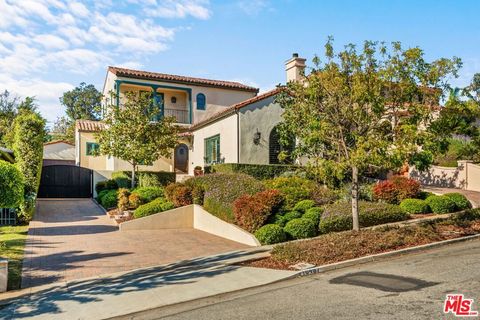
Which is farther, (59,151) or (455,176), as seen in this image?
(59,151)

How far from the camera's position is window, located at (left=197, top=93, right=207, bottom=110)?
30234mm

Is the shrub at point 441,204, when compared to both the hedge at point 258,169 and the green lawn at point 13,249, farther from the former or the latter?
the green lawn at point 13,249

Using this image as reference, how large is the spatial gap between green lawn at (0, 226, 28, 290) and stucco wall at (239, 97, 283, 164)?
10073 mm

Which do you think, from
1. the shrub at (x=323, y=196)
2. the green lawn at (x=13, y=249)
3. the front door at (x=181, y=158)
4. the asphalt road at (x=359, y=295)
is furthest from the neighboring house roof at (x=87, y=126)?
the asphalt road at (x=359, y=295)

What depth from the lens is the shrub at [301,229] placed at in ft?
38.8

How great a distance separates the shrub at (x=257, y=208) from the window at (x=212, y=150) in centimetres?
931

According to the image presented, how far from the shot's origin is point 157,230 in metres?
15.6

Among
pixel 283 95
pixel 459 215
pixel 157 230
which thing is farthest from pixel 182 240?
pixel 459 215

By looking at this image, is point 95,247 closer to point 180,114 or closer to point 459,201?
point 459,201

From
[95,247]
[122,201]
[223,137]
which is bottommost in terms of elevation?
[95,247]

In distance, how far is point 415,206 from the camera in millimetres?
13977

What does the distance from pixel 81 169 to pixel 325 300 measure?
72.9 ft

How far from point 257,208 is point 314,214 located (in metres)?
1.75

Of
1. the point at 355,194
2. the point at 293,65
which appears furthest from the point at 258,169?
the point at 355,194
